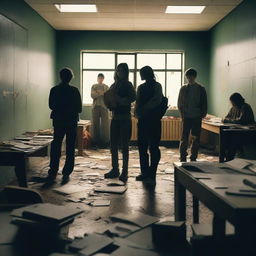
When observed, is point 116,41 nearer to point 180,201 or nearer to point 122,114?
point 122,114

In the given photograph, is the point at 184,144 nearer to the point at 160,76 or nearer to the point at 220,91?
the point at 220,91

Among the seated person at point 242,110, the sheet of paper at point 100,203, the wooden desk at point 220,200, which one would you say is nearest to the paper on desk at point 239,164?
the wooden desk at point 220,200

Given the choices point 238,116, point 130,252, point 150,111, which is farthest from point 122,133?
point 130,252

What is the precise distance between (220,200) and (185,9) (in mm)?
6454

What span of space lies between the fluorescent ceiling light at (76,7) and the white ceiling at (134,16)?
104 mm

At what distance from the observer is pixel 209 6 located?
23.1ft

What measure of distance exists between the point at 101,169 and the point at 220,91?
374cm

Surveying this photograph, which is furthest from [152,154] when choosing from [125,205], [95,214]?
[95,214]

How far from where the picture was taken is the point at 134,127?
9.41m

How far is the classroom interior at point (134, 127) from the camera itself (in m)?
1.78

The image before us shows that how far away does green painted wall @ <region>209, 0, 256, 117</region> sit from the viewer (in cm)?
616

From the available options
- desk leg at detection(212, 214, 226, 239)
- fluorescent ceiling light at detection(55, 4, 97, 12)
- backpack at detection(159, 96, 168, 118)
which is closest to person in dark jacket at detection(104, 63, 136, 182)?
backpack at detection(159, 96, 168, 118)

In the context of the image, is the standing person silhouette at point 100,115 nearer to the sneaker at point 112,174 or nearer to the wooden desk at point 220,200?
the sneaker at point 112,174

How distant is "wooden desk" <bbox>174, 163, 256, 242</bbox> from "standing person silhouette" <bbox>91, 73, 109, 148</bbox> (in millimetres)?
6584
